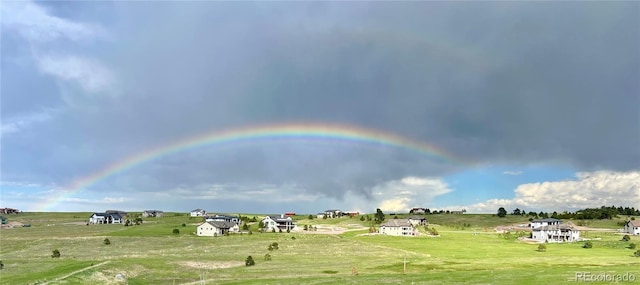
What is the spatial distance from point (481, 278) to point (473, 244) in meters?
70.2

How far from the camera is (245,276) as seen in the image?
71.6 metres

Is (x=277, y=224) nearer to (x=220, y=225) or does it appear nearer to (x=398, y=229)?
(x=220, y=225)

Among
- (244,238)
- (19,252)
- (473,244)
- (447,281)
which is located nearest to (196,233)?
(244,238)

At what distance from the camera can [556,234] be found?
156 m

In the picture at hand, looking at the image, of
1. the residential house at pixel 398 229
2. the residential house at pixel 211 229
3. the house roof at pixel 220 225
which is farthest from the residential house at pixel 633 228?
the residential house at pixel 211 229

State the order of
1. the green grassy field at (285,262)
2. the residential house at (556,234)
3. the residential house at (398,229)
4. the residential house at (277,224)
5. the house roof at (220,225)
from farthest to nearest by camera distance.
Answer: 1. the residential house at (277,224)
2. the residential house at (398,229)
3. the house roof at (220,225)
4. the residential house at (556,234)
5. the green grassy field at (285,262)

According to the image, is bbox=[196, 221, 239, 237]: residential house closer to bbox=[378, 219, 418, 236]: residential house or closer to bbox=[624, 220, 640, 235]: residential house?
bbox=[378, 219, 418, 236]: residential house

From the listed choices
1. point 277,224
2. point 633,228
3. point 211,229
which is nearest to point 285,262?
point 211,229

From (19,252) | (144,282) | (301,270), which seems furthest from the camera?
(19,252)

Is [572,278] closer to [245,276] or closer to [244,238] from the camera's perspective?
[245,276]

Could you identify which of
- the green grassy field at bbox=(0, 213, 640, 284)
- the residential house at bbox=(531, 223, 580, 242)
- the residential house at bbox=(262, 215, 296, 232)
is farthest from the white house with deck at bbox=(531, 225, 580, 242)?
the residential house at bbox=(262, 215, 296, 232)

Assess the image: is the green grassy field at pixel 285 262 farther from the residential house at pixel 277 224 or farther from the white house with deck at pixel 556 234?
the residential house at pixel 277 224

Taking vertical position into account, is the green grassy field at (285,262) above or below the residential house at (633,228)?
below

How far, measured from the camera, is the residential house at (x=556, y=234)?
155375mm
